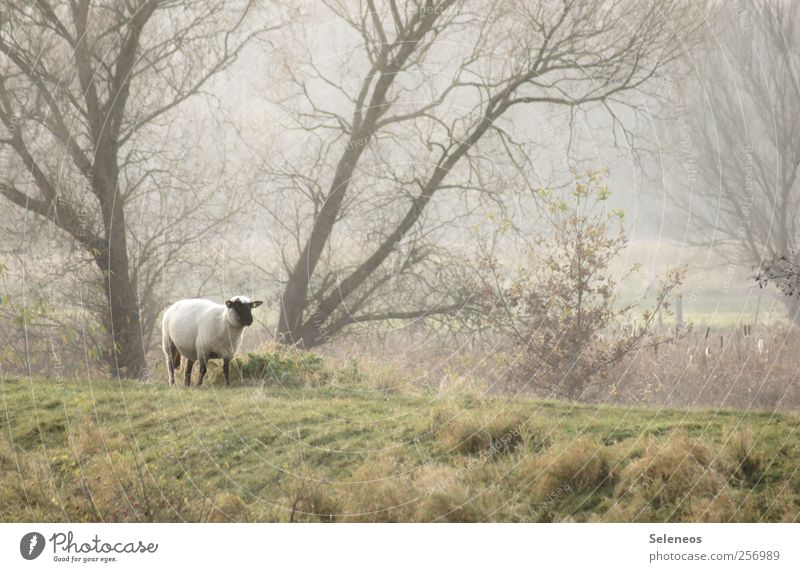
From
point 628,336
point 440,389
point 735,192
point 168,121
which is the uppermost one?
point 168,121

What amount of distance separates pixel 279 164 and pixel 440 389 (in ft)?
13.0

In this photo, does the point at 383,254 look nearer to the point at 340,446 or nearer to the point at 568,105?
the point at 568,105

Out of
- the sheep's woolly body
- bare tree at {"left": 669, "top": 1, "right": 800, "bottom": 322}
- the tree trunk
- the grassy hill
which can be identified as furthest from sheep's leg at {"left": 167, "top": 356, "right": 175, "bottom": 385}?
bare tree at {"left": 669, "top": 1, "right": 800, "bottom": 322}

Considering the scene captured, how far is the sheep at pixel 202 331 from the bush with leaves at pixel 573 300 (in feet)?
11.8

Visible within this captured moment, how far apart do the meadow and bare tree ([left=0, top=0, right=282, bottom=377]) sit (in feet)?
6.93

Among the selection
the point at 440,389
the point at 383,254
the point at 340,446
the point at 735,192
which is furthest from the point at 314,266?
the point at 735,192

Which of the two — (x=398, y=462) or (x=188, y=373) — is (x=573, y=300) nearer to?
(x=398, y=462)

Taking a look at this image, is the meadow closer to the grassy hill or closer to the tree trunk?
the grassy hill

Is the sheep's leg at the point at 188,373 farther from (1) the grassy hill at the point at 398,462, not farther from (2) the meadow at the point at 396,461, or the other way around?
(1) the grassy hill at the point at 398,462

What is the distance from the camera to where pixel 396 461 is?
858 cm

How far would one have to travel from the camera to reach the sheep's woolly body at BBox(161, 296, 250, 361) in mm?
11258

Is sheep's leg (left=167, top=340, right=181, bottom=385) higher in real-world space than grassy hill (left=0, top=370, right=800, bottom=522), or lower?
higher
